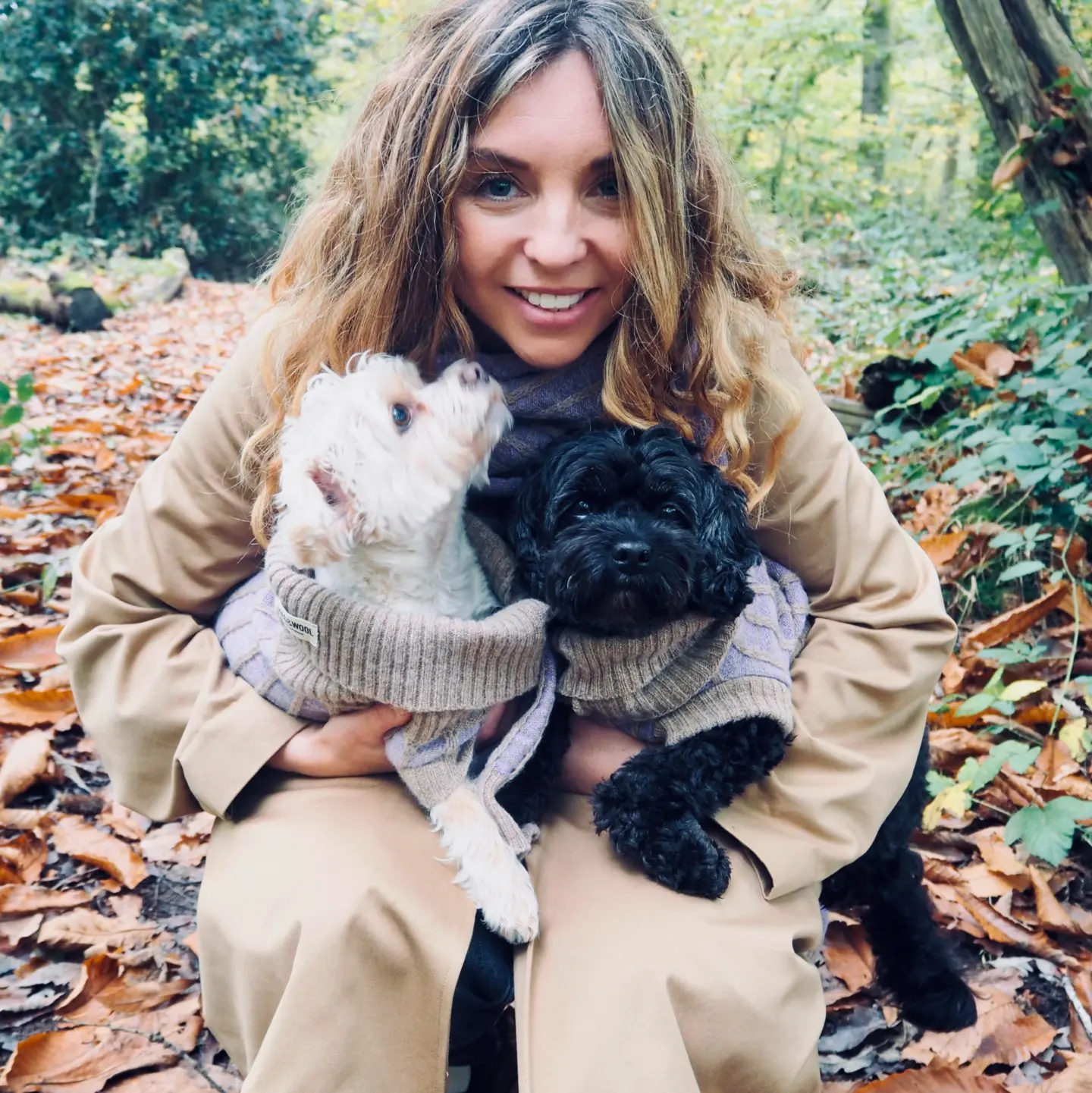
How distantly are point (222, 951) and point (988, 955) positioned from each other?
6.11 feet

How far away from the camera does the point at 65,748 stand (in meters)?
3.11

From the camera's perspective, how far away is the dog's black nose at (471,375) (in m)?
2.09

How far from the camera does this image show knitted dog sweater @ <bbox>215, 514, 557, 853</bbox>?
6.22 ft

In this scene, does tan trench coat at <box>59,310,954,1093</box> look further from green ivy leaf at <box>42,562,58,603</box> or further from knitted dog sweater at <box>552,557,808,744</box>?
green ivy leaf at <box>42,562,58,603</box>

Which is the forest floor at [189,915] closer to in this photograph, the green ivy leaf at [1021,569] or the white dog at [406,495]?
the green ivy leaf at [1021,569]

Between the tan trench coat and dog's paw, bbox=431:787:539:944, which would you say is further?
dog's paw, bbox=431:787:539:944

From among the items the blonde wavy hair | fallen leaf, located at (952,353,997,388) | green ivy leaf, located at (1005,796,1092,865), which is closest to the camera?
the blonde wavy hair

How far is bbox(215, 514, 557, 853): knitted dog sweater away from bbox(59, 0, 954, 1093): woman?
9 centimetres

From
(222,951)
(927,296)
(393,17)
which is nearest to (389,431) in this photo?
(222,951)

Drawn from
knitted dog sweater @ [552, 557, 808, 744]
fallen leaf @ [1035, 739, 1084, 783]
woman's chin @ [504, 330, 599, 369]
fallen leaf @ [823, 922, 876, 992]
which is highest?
woman's chin @ [504, 330, 599, 369]

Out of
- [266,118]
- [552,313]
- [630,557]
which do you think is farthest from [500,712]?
[266,118]

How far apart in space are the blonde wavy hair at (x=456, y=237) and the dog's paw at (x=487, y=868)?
0.73 meters

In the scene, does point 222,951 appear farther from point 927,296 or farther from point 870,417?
point 927,296

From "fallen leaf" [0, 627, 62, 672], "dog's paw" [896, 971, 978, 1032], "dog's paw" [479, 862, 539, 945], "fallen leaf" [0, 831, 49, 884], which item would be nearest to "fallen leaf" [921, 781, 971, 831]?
"dog's paw" [896, 971, 978, 1032]
